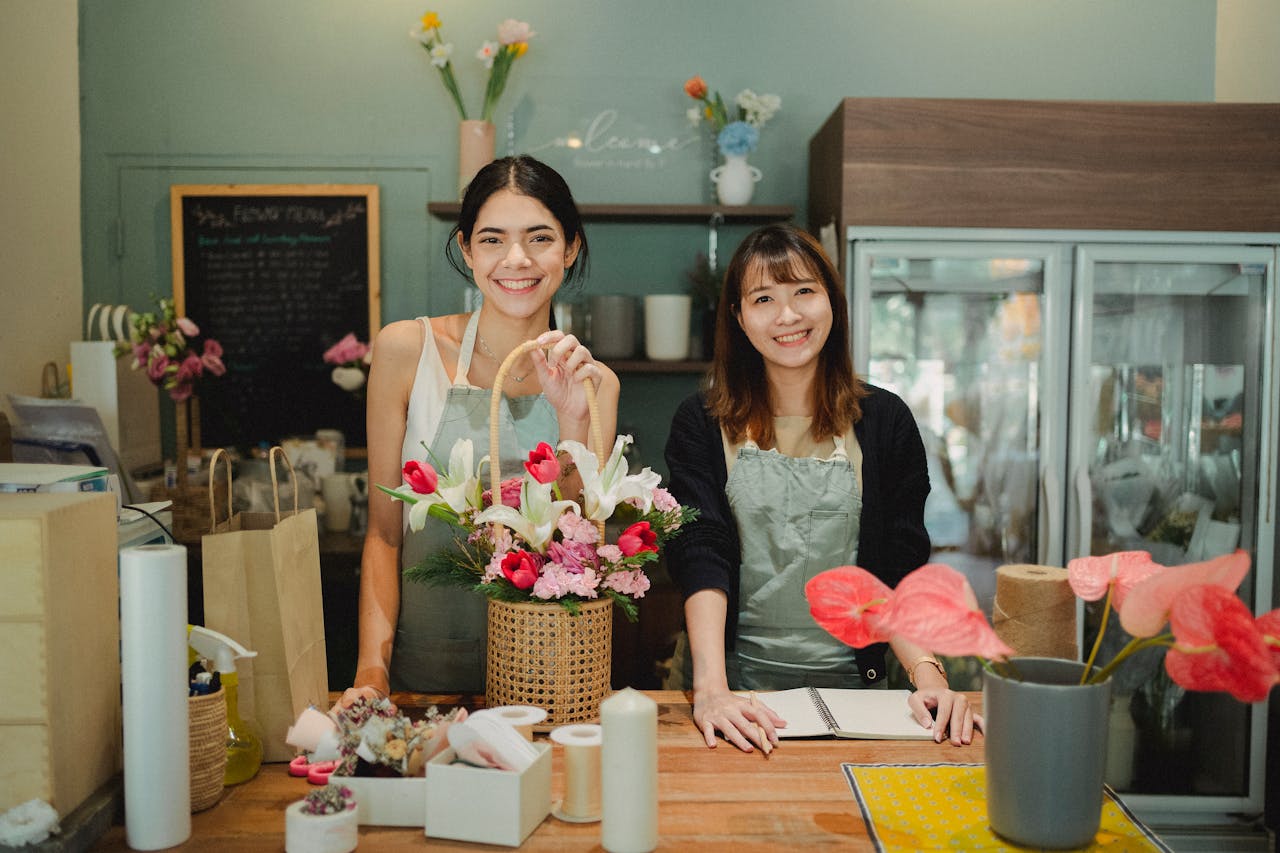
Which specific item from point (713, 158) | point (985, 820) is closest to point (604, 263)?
point (713, 158)

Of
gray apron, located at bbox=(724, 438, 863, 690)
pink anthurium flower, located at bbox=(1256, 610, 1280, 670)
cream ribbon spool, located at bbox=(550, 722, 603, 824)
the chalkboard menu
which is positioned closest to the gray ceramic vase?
pink anthurium flower, located at bbox=(1256, 610, 1280, 670)

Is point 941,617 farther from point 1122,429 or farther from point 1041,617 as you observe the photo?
point 1122,429

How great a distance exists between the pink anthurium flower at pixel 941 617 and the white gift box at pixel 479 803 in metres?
0.43

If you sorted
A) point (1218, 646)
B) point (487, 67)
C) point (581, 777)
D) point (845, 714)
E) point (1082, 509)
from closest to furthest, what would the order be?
1. point (1218, 646)
2. point (581, 777)
3. point (845, 714)
4. point (1082, 509)
5. point (487, 67)

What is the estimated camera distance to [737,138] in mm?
3104

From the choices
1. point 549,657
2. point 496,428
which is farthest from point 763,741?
point 496,428

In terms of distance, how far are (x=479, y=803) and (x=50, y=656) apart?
463mm

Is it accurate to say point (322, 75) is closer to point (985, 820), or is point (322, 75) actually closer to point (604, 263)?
point (604, 263)

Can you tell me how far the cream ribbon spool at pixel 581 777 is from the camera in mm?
1081

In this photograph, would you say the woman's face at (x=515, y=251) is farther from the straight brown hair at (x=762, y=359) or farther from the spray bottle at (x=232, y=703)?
the spray bottle at (x=232, y=703)

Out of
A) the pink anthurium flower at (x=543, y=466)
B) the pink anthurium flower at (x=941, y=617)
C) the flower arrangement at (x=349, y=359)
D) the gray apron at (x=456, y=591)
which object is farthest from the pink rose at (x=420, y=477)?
the flower arrangement at (x=349, y=359)

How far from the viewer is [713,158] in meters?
3.34

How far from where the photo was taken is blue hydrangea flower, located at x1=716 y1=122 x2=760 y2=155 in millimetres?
3098

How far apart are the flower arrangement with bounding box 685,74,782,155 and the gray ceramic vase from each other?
2388 mm
